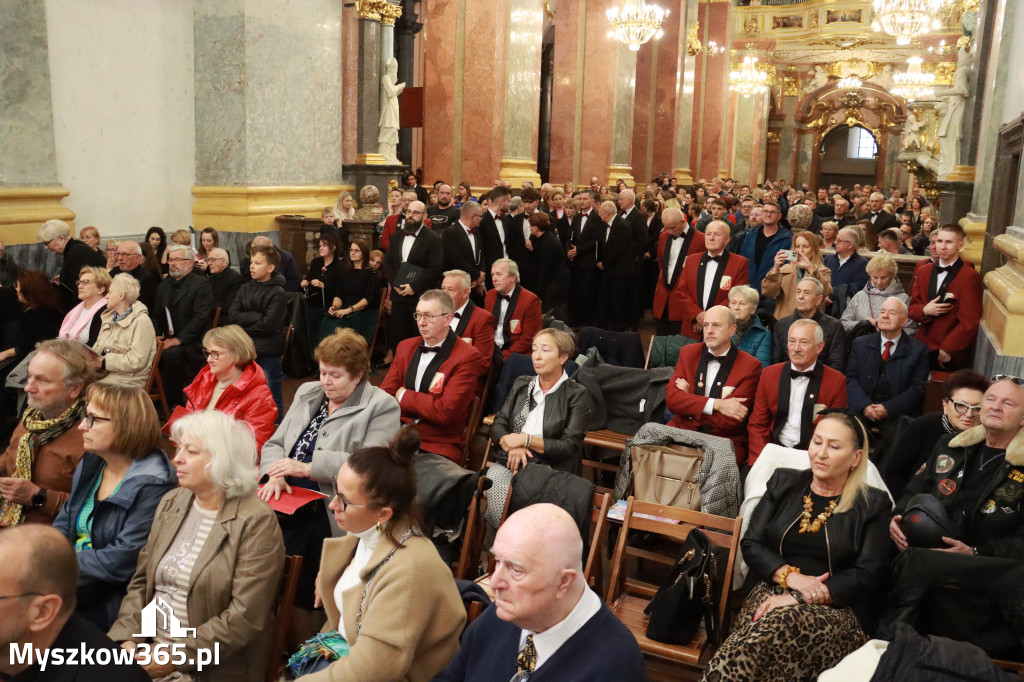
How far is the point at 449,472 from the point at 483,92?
38.0 ft

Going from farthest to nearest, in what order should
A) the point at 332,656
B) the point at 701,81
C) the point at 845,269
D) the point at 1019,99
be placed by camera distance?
the point at 701,81 < the point at 845,269 < the point at 1019,99 < the point at 332,656

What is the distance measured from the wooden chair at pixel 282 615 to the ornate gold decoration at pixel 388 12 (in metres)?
11.5

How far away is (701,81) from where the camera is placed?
1107 inches

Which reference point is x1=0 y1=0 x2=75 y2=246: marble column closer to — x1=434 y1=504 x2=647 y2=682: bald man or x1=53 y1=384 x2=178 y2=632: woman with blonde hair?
x1=53 y1=384 x2=178 y2=632: woman with blonde hair

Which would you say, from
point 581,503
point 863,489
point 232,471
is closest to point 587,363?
point 581,503

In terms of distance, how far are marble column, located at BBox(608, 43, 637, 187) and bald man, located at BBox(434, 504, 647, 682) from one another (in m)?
16.3

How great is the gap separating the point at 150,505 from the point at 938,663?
2.66 metres

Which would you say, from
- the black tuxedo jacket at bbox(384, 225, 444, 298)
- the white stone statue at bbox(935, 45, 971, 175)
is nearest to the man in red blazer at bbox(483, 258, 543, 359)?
the black tuxedo jacket at bbox(384, 225, 444, 298)

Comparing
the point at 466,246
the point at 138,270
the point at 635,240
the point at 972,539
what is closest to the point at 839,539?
the point at 972,539

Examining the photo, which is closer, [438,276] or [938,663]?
[938,663]

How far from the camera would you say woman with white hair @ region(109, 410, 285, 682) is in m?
3.19

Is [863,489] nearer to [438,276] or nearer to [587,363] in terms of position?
[587,363]

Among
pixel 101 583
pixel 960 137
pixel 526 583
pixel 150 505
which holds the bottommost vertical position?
pixel 101 583

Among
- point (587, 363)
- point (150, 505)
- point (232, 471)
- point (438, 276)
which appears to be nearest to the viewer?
point (232, 471)
